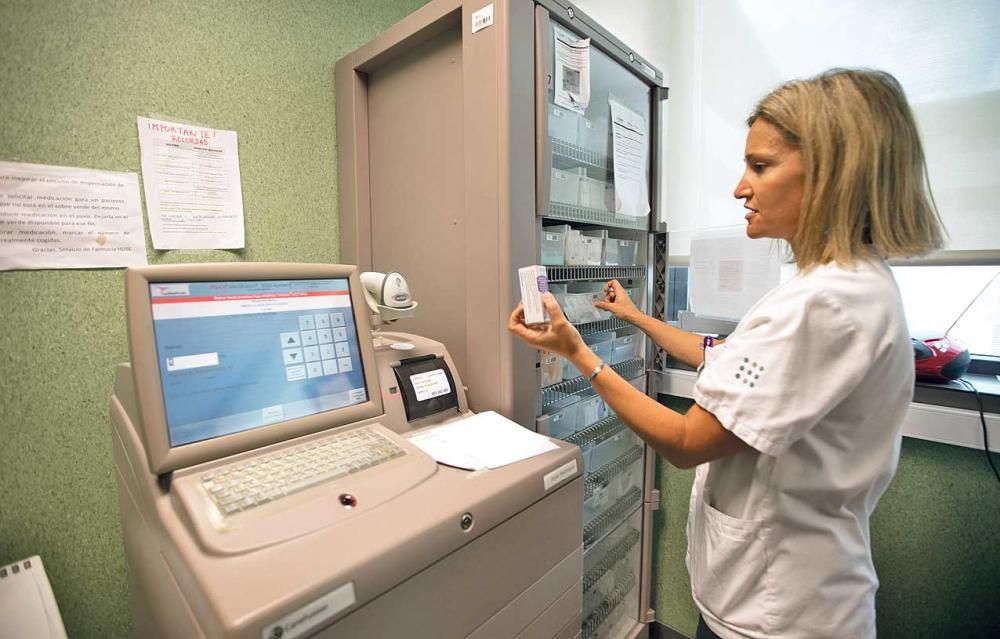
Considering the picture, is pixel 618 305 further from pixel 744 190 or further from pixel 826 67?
pixel 826 67

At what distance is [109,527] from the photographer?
3.36ft

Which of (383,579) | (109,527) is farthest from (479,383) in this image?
(109,527)

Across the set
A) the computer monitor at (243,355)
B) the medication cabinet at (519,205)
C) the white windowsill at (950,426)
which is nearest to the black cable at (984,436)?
the white windowsill at (950,426)

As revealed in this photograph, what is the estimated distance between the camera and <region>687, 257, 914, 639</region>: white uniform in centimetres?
65

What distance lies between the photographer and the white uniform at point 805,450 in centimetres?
65

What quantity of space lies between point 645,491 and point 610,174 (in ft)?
3.51

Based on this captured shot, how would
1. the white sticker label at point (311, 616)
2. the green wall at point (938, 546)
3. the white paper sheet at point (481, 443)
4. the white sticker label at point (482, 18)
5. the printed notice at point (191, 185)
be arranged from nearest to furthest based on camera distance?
the white sticker label at point (311, 616) → the white paper sheet at point (481, 443) → the white sticker label at point (482, 18) → the printed notice at point (191, 185) → the green wall at point (938, 546)

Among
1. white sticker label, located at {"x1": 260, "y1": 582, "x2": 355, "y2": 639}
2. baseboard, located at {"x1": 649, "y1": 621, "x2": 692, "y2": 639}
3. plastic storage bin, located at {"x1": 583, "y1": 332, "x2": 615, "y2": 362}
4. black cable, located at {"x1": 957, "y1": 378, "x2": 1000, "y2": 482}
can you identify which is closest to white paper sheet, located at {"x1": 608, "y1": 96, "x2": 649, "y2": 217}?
plastic storage bin, located at {"x1": 583, "y1": 332, "x2": 615, "y2": 362}

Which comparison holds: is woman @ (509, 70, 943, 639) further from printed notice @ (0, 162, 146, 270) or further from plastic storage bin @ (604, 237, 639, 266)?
printed notice @ (0, 162, 146, 270)

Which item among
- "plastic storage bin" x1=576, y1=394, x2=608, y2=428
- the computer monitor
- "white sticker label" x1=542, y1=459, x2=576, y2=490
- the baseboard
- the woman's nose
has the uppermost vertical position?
the woman's nose

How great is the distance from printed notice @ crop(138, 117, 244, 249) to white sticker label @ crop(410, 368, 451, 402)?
628mm

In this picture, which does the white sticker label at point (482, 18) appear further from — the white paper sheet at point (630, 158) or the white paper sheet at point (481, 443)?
the white paper sheet at point (481, 443)

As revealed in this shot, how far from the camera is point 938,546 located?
4.01 feet

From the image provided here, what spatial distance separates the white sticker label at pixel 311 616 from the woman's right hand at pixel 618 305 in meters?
0.93
